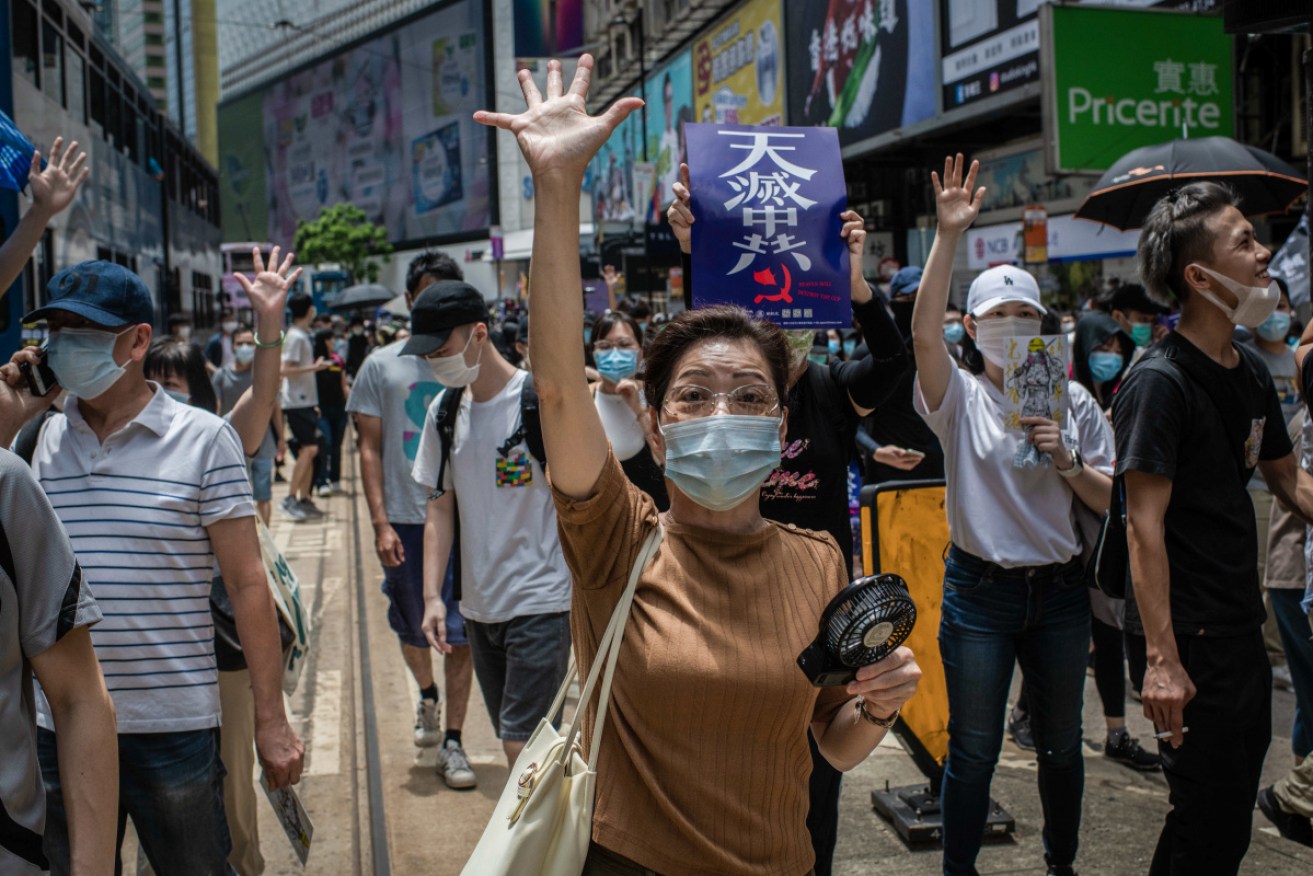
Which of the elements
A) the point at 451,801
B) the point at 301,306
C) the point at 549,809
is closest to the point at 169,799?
the point at 549,809

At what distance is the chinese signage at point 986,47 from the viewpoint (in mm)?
19281

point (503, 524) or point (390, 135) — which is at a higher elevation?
point (390, 135)

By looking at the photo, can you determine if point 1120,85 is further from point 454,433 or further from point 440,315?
point 454,433

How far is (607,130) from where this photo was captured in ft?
6.97

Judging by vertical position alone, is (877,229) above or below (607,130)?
above

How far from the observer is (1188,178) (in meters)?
7.22

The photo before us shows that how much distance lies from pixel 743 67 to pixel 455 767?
96.7ft

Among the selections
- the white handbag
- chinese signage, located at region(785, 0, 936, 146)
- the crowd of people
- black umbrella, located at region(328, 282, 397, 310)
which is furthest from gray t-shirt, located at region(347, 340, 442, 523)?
chinese signage, located at region(785, 0, 936, 146)

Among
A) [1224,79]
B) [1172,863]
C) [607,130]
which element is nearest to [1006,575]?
[1172,863]

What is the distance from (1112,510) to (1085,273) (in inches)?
607

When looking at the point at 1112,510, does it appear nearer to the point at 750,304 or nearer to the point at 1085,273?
the point at 750,304

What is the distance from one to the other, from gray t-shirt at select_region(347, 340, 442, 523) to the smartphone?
104 inches

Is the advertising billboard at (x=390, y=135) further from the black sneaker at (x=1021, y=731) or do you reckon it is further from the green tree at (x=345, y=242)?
the black sneaker at (x=1021, y=731)

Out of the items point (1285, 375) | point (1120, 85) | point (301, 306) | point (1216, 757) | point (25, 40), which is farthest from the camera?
point (1120, 85)
